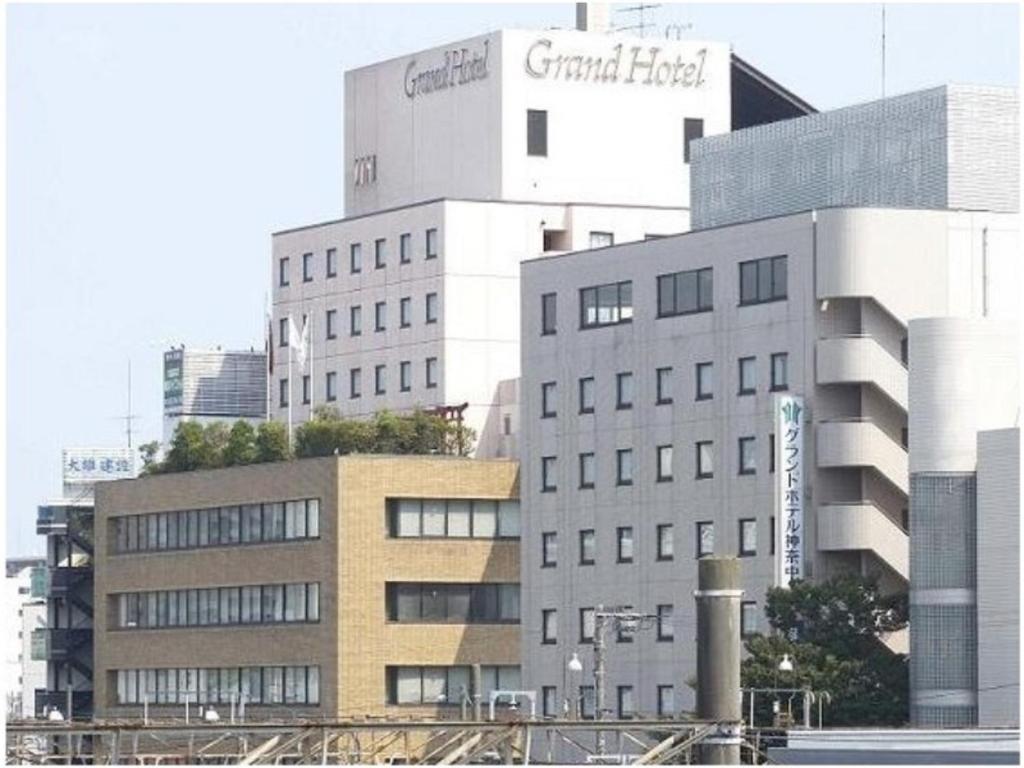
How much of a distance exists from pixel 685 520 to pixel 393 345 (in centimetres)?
3820

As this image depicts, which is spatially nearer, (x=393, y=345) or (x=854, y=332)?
(x=854, y=332)

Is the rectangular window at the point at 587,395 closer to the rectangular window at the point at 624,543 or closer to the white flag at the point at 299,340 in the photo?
the rectangular window at the point at 624,543

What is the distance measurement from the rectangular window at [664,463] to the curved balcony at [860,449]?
9.53 meters

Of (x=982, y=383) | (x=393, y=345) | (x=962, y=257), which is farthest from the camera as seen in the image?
(x=393, y=345)

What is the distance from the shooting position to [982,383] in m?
114

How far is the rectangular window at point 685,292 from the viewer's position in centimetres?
12638

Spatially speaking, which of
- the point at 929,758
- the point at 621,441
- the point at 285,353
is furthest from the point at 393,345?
the point at 929,758

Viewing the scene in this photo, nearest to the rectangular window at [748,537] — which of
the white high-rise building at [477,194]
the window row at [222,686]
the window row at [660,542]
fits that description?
the window row at [660,542]

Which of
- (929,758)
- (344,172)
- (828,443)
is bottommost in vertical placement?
(929,758)

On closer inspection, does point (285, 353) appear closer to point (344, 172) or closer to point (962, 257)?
point (344, 172)

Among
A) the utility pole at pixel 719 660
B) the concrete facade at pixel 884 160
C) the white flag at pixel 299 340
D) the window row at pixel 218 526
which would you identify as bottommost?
the utility pole at pixel 719 660

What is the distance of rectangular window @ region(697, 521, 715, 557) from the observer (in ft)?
411

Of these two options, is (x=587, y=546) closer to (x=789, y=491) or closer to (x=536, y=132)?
(x=789, y=491)

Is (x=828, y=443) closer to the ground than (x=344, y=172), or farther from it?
closer to the ground
